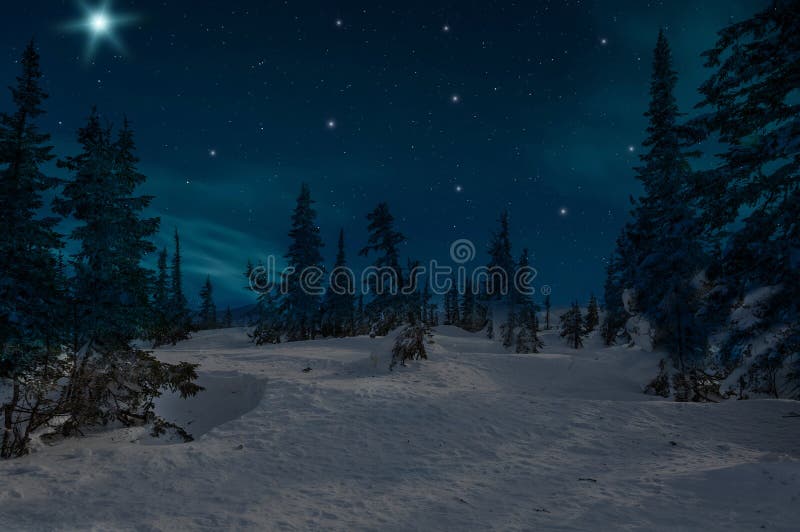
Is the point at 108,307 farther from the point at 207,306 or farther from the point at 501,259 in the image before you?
the point at 207,306

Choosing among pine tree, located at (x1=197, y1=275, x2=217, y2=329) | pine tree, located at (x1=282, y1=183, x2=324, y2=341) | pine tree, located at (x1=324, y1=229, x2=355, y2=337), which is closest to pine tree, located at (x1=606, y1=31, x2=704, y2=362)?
pine tree, located at (x1=282, y1=183, x2=324, y2=341)

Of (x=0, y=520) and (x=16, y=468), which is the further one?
(x=16, y=468)

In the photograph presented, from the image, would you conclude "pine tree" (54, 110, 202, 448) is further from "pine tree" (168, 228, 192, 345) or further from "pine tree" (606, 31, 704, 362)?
"pine tree" (168, 228, 192, 345)

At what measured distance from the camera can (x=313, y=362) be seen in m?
16.7

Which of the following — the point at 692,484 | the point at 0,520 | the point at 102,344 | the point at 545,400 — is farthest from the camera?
the point at 545,400

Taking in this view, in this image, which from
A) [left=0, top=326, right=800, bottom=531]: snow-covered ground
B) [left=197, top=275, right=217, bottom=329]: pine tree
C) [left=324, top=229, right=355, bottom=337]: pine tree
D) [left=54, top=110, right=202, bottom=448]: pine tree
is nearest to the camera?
[left=0, top=326, right=800, bottom=531]: snow-covered ground

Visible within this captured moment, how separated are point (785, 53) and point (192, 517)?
12.5 meters

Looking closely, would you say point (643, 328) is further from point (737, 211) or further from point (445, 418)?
point (445, 418)

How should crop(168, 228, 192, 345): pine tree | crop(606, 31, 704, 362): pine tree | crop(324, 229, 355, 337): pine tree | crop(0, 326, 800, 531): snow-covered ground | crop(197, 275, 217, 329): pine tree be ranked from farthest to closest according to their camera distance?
crop(197, 275, 217, 329): pine tree
crop(324, 229, 355, 337): pine tree
crop(168, 228, 192, 345): pine tree
crop(606, 31, 704, 362): pine tree
crop(0, 326, 800, 531): snow-covered ground

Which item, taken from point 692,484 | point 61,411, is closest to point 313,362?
point 61,411

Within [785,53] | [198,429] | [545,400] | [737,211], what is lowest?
[198,429]

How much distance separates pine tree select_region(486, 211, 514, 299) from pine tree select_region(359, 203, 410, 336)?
1808cm

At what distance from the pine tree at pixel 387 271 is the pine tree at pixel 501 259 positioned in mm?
18077

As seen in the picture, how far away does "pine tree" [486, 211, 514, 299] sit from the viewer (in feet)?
153
